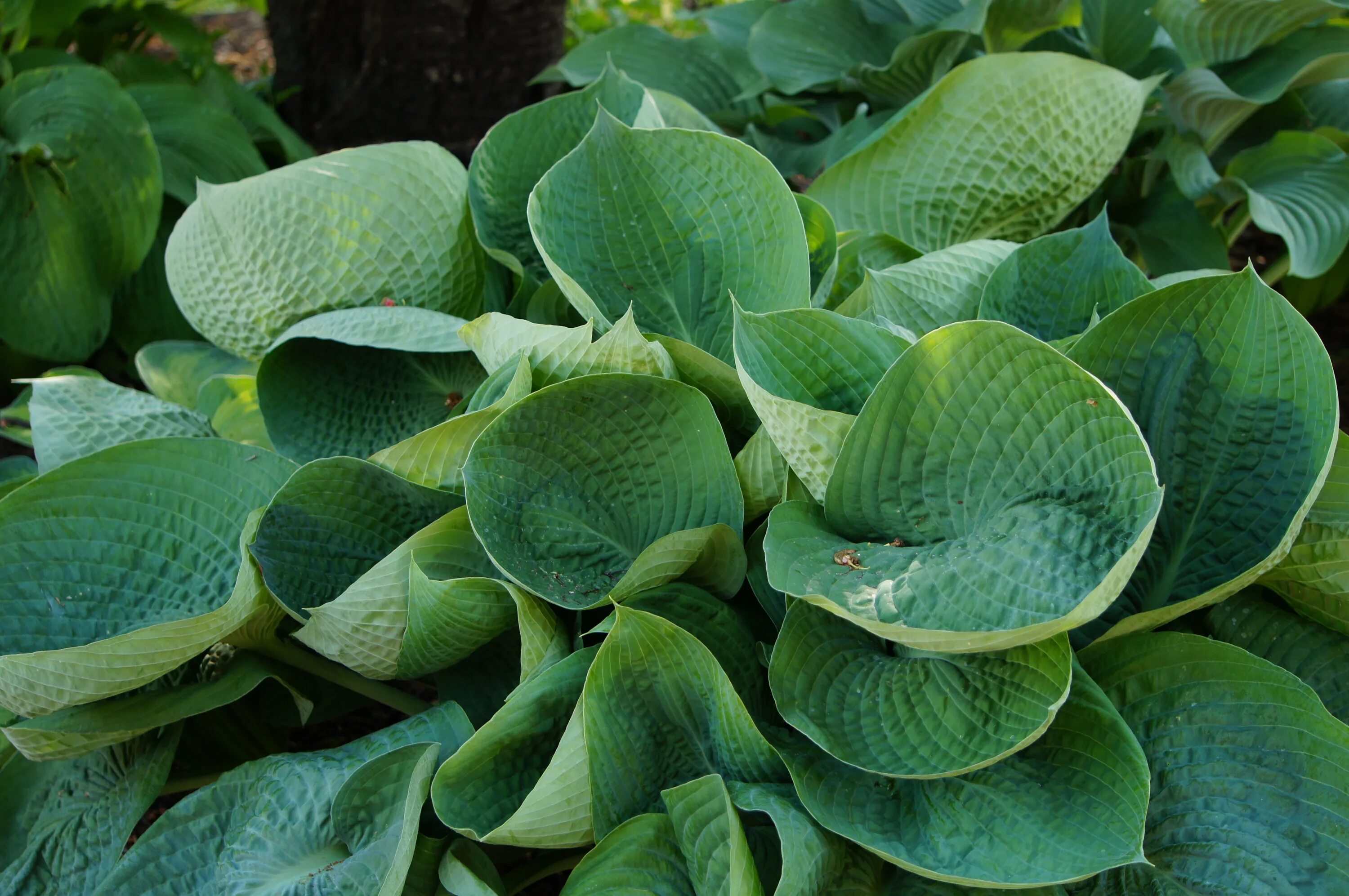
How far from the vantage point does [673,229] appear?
3.02 ft

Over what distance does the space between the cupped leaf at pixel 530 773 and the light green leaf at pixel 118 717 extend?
220mm

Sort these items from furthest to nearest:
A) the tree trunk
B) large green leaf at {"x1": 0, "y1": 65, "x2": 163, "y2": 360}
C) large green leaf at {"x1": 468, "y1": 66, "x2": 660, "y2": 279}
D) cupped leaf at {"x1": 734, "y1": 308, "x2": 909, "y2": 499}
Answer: the tree trunk < large green leaf at {"x1": 0, "y1": 65, "x2": 163, "y2": 360} < large green leaf at {"x1": 468, "y1": 66, "x2": 660, "y2": 279} < cupped leaf at {"x1": 734, "y1": 308, "x2": 909, "y2": 499}

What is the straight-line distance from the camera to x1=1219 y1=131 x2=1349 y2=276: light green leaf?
4.20 ft

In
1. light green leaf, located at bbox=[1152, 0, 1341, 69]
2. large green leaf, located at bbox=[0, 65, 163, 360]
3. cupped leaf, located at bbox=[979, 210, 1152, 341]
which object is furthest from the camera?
large green leaf, located at bbox=[0, 65, 163, 360]

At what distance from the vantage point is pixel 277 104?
84.4 inches

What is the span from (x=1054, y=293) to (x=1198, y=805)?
418 millimetres

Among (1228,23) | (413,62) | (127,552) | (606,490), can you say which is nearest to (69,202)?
(413,62)

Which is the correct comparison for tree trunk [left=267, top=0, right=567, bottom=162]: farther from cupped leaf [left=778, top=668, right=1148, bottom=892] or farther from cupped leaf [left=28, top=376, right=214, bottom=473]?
cupped leaf [left=778, top=668, right=1148, bottom=892]

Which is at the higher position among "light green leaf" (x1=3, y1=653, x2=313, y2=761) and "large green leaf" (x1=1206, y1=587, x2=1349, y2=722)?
"light green leaf" (x1=3, y1=653, x2=313, y2=761)

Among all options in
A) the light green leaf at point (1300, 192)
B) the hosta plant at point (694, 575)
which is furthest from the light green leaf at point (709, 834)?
the light green leaf at point (1300, 192)

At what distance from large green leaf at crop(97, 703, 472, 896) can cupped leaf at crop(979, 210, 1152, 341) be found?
1.76ft

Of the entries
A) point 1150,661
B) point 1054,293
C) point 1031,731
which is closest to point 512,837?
point 1031,731

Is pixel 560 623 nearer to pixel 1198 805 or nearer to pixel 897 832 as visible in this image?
pixel 897 832

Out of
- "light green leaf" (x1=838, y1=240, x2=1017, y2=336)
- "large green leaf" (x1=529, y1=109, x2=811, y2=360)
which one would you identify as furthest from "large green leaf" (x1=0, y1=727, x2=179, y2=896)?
"light green leaf" (x1=838, y1=240, x2=1017, y2=336)
